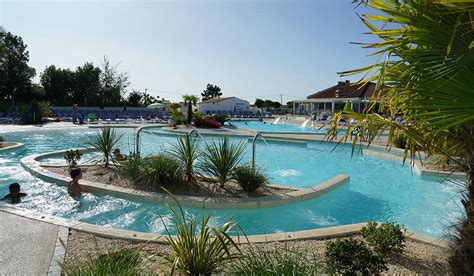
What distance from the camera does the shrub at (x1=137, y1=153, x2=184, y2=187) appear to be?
6.25m

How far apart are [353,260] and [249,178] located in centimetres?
337

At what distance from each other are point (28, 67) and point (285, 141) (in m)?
35.0

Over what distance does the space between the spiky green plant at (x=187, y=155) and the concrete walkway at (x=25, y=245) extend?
2653mm

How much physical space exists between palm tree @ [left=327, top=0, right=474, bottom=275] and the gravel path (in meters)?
1.08

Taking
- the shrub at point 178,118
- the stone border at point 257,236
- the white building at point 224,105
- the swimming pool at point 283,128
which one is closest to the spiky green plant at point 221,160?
the stone border at point 257,236

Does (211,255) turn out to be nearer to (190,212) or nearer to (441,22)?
(441,22)

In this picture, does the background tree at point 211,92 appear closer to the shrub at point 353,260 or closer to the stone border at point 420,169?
the stone border at point 420,169

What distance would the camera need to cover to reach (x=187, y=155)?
630 cm

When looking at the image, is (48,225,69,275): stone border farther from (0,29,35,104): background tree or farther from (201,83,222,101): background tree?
(201,83,222,101): background tree

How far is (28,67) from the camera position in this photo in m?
36.2

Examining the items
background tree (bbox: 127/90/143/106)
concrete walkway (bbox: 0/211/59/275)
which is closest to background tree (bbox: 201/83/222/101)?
background tree (bbox: 127/90/143/106)

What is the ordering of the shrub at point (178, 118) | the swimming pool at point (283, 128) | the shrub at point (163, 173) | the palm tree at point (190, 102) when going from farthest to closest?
the swimming pool at point (283, 128) < the shrub at point (178, 118) < the palm tree at point (190, 102) < the shrub at point (163, 173)

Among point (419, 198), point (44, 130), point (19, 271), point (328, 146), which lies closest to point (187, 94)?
point (44, 130)

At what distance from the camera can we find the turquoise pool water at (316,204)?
5371mm
